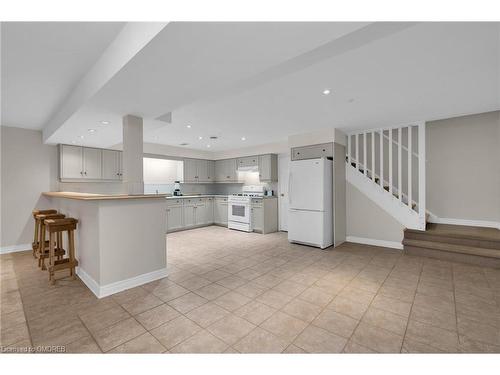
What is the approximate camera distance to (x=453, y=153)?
4.25 meters

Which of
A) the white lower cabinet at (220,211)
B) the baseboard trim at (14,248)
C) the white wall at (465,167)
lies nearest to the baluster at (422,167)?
the white wall at (465,167)

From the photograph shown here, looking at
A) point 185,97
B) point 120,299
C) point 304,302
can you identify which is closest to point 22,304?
point 120,299

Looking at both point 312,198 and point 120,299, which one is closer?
point 120,299

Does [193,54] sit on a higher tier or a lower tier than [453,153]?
higher

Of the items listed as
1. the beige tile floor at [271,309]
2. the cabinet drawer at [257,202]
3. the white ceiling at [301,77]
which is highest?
the white ceiling at [301,77]

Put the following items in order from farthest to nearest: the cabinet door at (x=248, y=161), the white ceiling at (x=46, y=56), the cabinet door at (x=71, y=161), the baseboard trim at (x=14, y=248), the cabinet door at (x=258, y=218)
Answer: the cabinet door at (x=248, y=161)
the cabinet door at (x=258, y=218)
the cabinet door at (x=71, y=161)
the baseboard trim at (x=14, y=248)
the white ceiling at (x=46, y=56)

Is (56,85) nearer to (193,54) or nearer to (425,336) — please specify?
(193,54)

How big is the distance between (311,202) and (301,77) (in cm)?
261

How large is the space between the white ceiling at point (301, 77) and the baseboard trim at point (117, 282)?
6.71 ft

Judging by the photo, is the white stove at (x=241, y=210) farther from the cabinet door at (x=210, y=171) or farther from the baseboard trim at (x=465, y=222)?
the baseboard trim at (x=465, y=222)

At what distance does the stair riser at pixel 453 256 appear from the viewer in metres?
3.32

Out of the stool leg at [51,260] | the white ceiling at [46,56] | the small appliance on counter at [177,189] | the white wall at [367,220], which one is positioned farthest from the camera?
the small appliance on counter at [177,189]

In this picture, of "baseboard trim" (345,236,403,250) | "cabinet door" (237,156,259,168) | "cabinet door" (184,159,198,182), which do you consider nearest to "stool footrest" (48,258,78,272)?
"cabinet door" (184,159,198,182)
